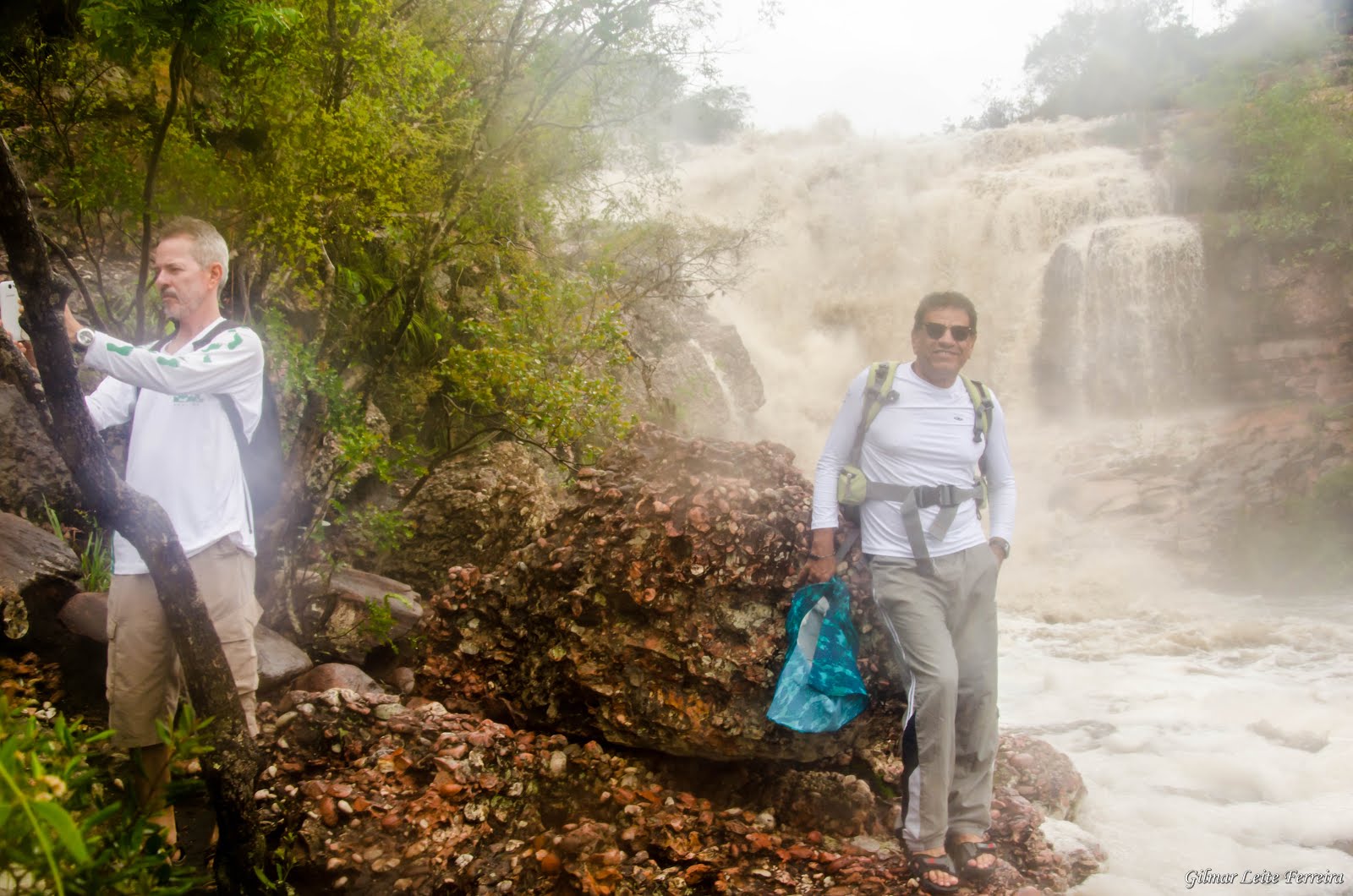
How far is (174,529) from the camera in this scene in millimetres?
2465

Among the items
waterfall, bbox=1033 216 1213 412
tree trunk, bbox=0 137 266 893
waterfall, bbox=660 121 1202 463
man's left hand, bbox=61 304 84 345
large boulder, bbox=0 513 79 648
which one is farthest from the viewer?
waterfall, bbox=660 121 1202 463

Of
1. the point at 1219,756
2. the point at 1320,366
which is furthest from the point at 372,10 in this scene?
the point at 1320,366

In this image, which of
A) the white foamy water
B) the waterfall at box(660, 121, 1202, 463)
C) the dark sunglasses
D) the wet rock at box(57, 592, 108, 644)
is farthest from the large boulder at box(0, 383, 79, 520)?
the waterfall at box(660, 121, 1202, 463)

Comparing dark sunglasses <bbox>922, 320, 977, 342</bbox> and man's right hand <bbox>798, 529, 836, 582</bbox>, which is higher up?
dark sunglasses <bbox>922, 320, 977, 342</bbox>

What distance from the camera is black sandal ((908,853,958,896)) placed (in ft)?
9.80

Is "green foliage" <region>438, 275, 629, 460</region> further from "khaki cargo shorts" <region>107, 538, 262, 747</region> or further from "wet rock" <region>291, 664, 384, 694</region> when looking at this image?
"khaki cargo shorts" <region>107, 538, 262, 747</region>

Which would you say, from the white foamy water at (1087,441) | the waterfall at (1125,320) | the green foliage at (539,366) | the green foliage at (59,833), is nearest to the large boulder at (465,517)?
the green foliage at (539,366)

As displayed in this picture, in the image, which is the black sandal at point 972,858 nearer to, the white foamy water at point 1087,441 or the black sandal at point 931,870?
the black sandal at point 931,870

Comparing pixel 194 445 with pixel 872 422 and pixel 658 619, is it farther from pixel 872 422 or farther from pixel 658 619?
pixel 872 422

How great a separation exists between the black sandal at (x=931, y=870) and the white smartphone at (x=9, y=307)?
3.26 m

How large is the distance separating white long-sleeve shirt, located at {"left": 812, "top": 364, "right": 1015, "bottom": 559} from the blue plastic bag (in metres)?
0.29

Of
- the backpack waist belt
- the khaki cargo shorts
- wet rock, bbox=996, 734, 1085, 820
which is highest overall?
the backpack waist belt

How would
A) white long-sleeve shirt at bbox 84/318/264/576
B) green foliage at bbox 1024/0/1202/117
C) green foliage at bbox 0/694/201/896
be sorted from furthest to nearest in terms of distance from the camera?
1. green foliage at bbox 1024/0/1202/117
2. white long-sleeve shirt at bbox 84/318/264/576
3. green foliage at bbox 0/694/201/896
